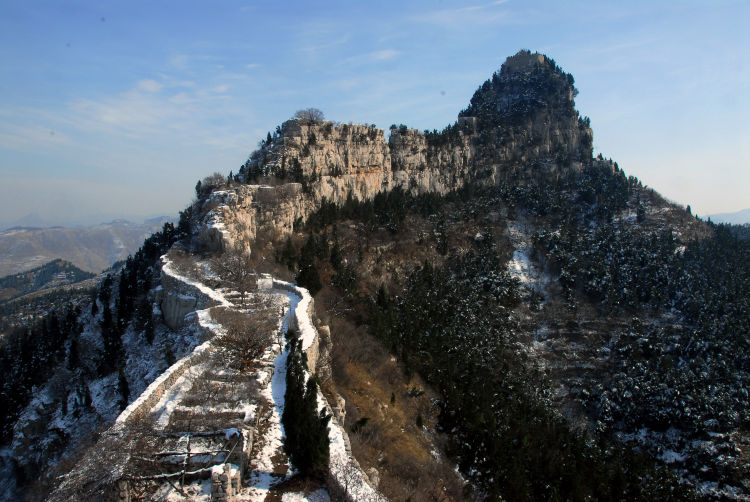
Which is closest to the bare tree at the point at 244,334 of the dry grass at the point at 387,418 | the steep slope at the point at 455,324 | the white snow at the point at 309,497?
the steep slope at the point at 455,324

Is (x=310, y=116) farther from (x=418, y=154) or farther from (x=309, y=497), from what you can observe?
(x=309, y=497)

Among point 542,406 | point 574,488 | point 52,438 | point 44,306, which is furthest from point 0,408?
point 44,306

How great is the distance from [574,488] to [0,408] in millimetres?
44726

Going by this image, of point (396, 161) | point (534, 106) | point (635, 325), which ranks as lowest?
point (635, 325)

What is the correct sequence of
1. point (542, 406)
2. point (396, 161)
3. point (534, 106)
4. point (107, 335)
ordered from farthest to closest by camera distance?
point (534, 106) < point (396, 161) < point (542, 406) < point (107, 335)

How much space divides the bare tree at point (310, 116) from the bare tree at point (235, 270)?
3116cm

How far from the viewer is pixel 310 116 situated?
64250 mm

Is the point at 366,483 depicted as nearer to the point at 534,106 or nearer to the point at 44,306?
the point at 534,106

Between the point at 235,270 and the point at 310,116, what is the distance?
1515 inches

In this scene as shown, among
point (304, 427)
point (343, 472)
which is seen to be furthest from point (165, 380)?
point (343, 472)

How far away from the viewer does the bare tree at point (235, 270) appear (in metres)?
30.1

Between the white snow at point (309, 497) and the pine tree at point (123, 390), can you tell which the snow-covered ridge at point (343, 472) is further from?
the pine tree at point (123, 390)

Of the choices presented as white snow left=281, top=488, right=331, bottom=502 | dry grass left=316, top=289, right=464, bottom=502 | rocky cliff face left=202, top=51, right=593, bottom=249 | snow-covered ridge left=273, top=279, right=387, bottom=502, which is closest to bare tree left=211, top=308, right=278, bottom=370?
snow-covered ridge left=273, top=279, right=387, bottom=502

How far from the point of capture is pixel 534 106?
312 feet
